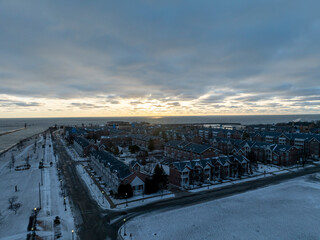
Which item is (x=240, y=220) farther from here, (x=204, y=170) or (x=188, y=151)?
(x=188, y=151)

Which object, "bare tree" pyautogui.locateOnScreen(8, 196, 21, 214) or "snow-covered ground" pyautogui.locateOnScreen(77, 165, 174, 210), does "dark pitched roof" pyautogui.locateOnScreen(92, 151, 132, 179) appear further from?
"bare tree" pyautogui.locateOnScreen(8, 196, 21, 214)

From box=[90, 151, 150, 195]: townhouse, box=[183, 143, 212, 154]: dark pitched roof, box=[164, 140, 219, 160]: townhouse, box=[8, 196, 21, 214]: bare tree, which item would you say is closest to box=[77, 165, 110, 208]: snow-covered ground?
box=[90, 151, 150, 195]: townhouse

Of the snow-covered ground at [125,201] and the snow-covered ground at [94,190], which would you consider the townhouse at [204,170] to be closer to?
the snow-covered ground at [125,201]

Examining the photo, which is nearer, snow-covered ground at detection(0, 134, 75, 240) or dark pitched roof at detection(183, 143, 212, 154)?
snow-covered ground at detection(0, 134, 75, 240)

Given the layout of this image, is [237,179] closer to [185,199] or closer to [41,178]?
[185,199]

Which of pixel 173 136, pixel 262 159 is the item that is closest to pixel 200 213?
pixel 262 159

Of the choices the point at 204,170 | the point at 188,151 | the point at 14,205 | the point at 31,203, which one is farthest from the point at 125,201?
the point at 188,151

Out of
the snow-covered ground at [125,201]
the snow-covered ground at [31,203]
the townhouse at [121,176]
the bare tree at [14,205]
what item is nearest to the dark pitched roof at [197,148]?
the snow-covered ground at [125,201]
